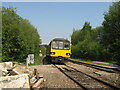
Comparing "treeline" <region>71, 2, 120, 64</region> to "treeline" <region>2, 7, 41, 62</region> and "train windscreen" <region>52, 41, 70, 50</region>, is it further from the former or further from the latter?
"treeline" <region>2, 7, 41, 62</region>

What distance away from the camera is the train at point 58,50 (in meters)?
18.5

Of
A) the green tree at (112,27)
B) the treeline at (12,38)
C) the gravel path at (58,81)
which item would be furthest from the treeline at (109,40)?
the gravel path at (58,81)

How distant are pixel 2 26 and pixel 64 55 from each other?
7.17 meters

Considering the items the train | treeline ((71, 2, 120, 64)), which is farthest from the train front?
treeline ((71, 2, 120, 64))

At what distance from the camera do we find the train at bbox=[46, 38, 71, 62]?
60.7 ft

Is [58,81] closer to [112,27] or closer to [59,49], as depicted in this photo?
[59,49]

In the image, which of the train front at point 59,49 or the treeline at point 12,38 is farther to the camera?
the train front at point 59,49

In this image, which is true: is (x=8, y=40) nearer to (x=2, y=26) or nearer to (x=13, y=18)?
(x=2, y=26)

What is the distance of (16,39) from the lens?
17.7 metres

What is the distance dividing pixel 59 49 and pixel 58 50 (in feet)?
0.59

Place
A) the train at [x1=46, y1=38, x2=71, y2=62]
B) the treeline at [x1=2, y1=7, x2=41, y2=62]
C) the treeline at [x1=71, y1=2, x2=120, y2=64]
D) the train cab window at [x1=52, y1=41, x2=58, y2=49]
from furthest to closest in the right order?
the treeline at [x1=71, y1=2, x2=120, y2=64] < the train cab window at [x1=52, y1=41, x2=58, y2=49] < the train at [x1=46, y1=38, x2=71, y2=62] < the treeline at [x1=2, y1=7, x2=41, y2=62]

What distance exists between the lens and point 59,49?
1881 cm

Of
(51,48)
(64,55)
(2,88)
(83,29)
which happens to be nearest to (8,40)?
(51,48)

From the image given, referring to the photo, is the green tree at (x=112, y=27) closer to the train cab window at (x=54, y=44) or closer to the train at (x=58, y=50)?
the train at (x=58, y=50)
